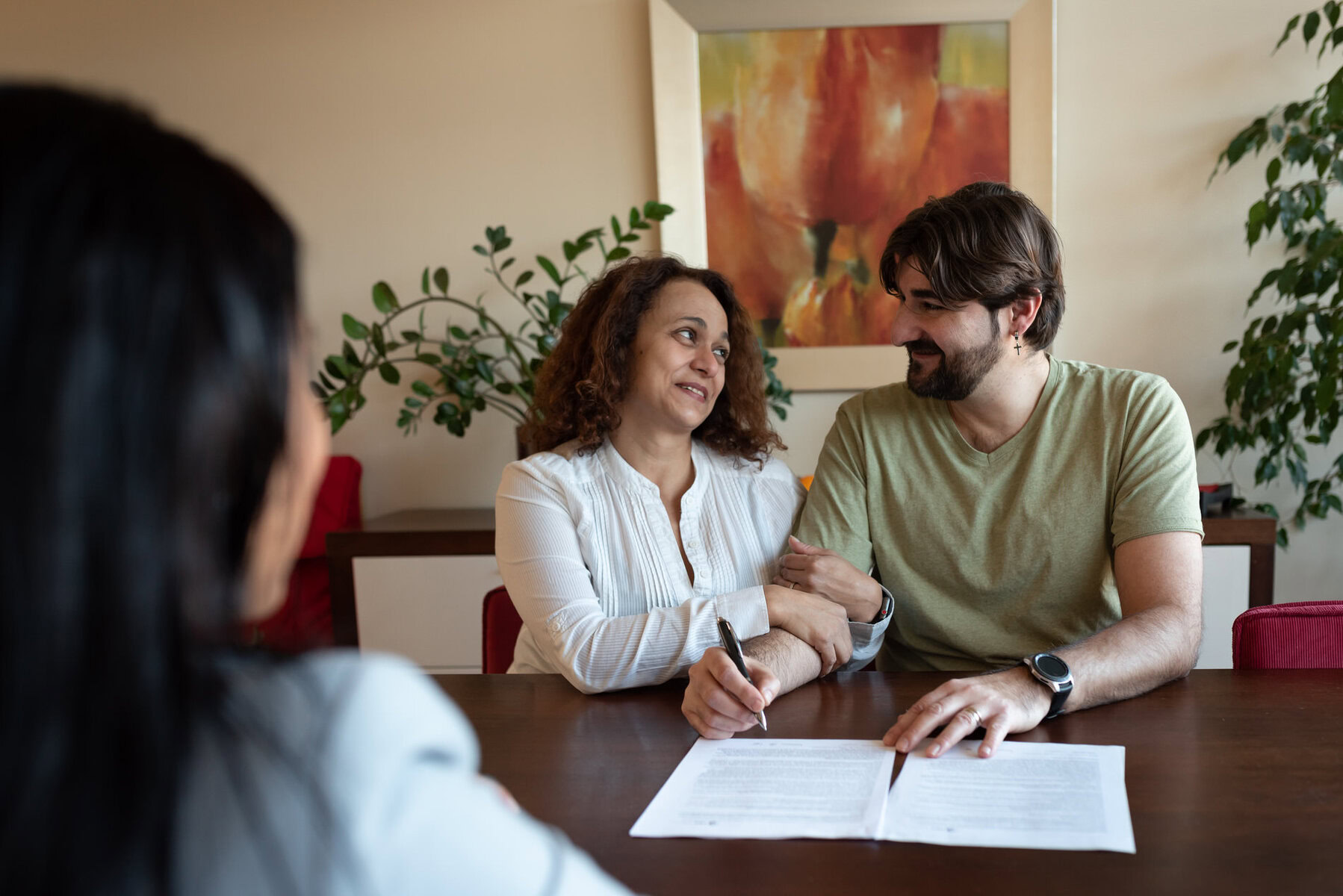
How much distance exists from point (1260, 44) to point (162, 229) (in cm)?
341

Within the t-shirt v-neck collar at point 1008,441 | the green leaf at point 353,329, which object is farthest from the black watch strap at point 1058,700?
the green leaf at point 353,329

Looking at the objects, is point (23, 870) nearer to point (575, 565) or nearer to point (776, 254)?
point (575, 565)

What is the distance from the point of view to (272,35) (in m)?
3.36

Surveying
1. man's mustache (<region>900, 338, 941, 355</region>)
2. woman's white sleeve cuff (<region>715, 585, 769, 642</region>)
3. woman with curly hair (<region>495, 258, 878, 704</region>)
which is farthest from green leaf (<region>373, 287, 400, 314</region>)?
woman's white sleeve cuff (<region>715, 585, 769, 642</region>)

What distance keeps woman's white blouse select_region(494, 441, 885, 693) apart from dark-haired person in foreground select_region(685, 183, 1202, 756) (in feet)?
0.38

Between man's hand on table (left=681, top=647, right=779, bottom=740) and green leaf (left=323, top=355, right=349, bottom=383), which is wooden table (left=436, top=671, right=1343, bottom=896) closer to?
man's hand on table (left=681, top=647, right=779, bottom=740)

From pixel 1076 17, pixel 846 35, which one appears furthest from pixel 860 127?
pixel 1076 17

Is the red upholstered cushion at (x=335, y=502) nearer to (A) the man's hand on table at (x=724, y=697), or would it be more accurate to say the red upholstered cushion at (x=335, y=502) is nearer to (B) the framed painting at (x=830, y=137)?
(B) the framed painting at (x=830, y=137)

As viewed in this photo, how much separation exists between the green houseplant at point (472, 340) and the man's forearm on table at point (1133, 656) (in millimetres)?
1736

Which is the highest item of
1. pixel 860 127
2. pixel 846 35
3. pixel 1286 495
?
pixel 846 35

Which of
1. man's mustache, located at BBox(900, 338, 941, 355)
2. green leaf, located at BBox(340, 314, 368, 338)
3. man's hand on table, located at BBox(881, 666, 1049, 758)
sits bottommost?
man's hand on table, located at BBox(881, 666, 1049, 758)

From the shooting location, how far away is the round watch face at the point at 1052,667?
47.3 inches

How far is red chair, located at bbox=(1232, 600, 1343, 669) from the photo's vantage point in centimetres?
147

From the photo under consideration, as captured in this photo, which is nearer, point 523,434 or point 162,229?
point 162,229
